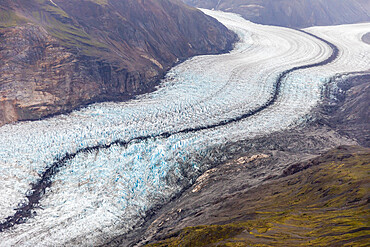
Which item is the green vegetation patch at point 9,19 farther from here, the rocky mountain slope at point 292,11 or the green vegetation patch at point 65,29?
the rocky mountain slope at point 292,11

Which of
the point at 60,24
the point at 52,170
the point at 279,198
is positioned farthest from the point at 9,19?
the point at 279,198

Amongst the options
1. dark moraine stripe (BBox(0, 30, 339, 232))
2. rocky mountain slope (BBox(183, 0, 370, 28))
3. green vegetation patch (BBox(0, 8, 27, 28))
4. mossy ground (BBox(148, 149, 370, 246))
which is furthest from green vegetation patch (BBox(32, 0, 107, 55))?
rocky mountain slope (BBox(183, 0, 370, 28))

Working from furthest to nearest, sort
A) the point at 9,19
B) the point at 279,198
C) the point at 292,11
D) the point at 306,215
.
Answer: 1. the point at 292,11
2. the point at 9,19
3. the point at 279,198
4. the point at 306,215

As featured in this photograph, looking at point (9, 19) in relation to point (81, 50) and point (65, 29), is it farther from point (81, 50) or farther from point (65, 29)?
point (81, 50)

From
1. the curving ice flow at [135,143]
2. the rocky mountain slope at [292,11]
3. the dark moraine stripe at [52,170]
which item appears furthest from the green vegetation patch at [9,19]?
the rocky mountain slope at [292,11]

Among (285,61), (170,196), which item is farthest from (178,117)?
(285,61)

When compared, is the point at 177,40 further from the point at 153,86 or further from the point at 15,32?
the point at 15,32
